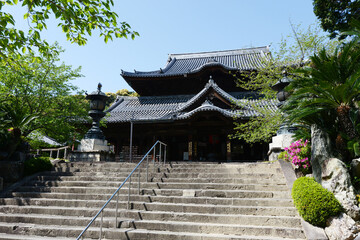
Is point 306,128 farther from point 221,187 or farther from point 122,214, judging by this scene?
point 122,214

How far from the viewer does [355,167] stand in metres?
5.57

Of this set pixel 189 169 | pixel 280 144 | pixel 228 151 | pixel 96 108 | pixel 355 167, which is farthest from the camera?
pixel 228 151

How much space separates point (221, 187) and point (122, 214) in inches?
114

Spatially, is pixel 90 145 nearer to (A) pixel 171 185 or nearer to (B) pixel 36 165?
(B) pixel 36 165

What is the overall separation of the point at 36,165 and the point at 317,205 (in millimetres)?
9124

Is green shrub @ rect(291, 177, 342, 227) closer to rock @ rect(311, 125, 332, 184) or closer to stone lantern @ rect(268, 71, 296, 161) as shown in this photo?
rock @ rect(311, 125, 332, 184)

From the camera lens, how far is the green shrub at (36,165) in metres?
8.78

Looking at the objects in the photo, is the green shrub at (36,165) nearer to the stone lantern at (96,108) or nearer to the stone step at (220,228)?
the stone lantern at (96,108)

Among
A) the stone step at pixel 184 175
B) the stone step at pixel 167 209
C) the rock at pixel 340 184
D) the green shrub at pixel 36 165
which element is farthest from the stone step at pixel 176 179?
the rock at pixel 340 184

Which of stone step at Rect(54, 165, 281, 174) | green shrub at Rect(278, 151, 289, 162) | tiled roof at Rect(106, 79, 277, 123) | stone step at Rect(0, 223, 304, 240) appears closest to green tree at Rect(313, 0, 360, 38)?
tiled roof at Rect(106, 79, 277, 123)

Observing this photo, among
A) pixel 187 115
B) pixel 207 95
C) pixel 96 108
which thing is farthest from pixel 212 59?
pixel 96 108

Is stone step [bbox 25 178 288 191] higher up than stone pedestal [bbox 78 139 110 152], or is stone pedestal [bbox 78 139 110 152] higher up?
stone pedestal [bbox 78 139 110 152]

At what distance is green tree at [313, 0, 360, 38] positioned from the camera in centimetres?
1108

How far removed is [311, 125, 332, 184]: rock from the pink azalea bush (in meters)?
0.73
